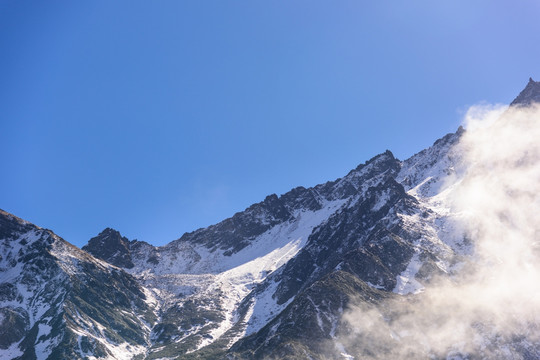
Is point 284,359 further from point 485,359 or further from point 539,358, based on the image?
point 539,358

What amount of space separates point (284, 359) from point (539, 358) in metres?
110

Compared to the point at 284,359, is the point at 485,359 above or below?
below

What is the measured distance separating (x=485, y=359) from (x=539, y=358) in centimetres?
2259

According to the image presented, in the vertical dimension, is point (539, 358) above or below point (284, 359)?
below

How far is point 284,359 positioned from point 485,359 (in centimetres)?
8725

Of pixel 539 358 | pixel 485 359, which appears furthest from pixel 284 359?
pixel 539 358

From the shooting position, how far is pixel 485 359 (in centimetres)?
19875

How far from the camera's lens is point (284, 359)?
196m
